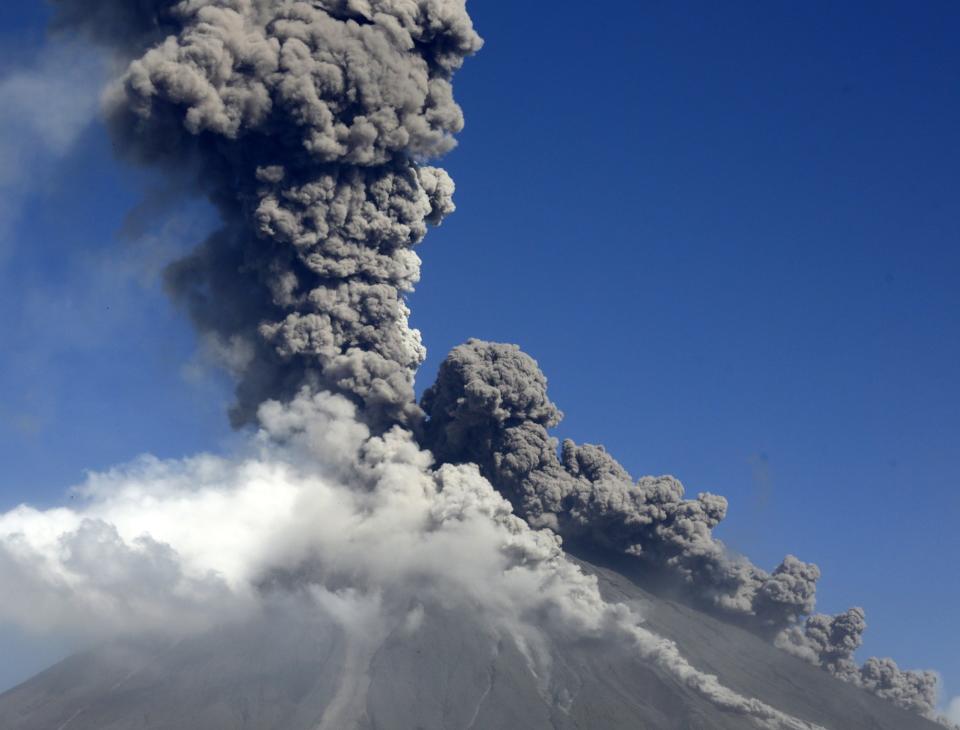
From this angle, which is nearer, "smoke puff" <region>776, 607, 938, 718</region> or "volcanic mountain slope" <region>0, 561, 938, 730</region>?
"volcanic mountain slope" <region>0, 561, 938, 730</region>

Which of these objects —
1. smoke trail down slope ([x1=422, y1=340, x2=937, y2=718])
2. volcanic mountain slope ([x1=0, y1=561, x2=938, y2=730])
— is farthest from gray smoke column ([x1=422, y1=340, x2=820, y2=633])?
volcanic mountain slope ([x1=0, y1=561, x2=938, y2=730])

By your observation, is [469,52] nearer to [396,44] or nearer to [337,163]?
[396,44]

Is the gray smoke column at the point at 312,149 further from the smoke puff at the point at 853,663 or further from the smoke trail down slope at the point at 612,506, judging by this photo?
the smoke puff at the point at 853,663

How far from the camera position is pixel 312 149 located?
156 feet

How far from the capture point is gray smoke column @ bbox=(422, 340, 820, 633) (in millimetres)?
52094

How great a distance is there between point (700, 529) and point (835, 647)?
903 centimetres

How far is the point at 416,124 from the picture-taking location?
164 ft

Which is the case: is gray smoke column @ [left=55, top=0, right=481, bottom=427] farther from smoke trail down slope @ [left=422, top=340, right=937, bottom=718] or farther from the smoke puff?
the smoke puff

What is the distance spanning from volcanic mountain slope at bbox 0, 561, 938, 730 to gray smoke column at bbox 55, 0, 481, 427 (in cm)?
973

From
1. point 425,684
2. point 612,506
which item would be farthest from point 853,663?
point 425,684

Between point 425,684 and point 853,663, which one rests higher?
point 853,663

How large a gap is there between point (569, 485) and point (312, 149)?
17334mm

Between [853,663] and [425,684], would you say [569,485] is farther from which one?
[853,663]

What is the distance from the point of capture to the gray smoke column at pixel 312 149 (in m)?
47.2
